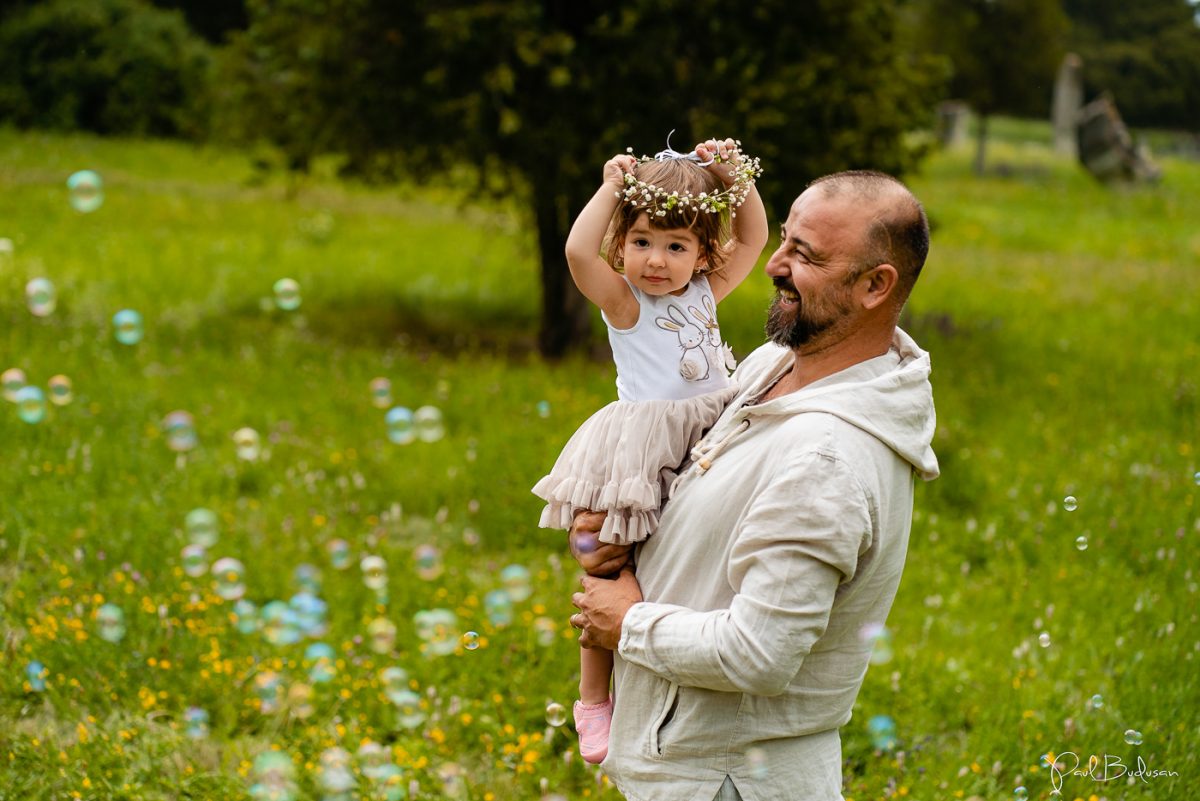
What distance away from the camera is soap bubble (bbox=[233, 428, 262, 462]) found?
19.9 feet

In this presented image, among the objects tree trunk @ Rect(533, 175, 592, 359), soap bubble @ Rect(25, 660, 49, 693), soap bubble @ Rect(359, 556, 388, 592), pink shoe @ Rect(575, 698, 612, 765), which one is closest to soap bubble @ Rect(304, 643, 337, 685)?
soap bubble @ Rect(359, 556, 388, 592)

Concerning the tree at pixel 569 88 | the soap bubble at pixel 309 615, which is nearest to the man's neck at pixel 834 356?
the soap bubble at pixel 309 615

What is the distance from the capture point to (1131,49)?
43094mm

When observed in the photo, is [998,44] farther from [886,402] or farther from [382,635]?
[886,402]

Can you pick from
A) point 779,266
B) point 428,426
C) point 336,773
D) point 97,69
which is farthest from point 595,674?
point 97,69

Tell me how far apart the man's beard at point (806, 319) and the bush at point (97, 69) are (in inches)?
1044

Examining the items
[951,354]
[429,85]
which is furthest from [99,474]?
[951,354]

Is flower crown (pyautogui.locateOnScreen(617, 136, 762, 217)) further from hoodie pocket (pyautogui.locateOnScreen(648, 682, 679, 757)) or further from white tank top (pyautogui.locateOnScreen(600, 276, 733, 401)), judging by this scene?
hoodie pocket (pyautogui.locateOnScreen(648, 682, 679, 757))

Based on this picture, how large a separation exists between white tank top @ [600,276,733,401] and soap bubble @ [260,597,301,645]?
2527mm

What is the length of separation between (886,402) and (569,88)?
7195 mm

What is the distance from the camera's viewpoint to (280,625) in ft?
16.5

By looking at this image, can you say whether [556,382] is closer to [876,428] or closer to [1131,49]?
[876,428]

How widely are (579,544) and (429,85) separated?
286 inches

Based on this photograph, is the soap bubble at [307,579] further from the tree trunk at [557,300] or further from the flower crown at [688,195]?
Result: the tree trunk at [557,300]
